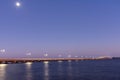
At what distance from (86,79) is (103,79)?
447cm

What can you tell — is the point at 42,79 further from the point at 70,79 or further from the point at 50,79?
the point at 70,79

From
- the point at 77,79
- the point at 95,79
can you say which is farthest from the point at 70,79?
the point at 95,79

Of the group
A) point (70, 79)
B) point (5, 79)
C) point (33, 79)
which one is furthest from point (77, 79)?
point (5, 79)

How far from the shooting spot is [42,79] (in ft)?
218

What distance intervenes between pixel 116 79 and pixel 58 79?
48.7ft

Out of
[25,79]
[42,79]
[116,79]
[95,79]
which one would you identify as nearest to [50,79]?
[42,79]

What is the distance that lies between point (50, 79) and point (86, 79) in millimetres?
9462

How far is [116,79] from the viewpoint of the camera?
212 ft

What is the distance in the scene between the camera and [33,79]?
65.5 metres

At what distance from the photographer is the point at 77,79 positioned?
6438 centimetres

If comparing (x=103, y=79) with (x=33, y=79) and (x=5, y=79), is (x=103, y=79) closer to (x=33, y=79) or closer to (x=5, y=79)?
(x=33, y=79)

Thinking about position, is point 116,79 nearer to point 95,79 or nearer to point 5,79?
point 95,79

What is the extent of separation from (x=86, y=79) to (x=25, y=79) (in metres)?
15.8

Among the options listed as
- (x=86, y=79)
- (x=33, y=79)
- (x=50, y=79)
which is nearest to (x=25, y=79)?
(x=33, y=79)
